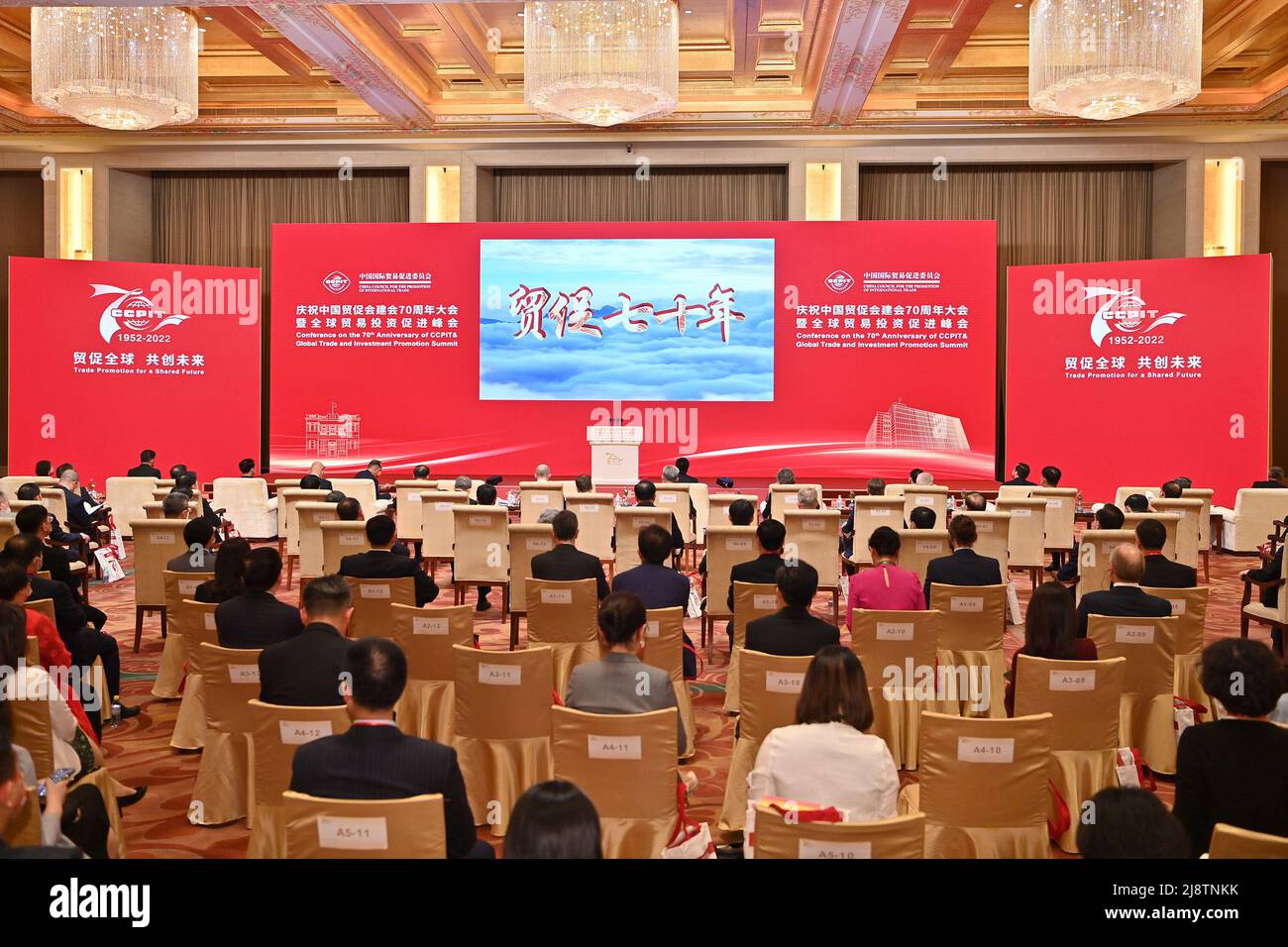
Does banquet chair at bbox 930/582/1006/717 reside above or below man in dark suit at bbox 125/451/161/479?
below

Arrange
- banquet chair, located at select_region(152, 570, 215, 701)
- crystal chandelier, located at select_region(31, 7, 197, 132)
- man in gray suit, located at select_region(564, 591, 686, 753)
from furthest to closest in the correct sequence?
crystal chandelier, located at select_region(31, 7, 197, 132)
banquet chair, located at select_region(152, 570, 215, 701)
man in gray suit, located at select_region(564, 591, 686, 753)

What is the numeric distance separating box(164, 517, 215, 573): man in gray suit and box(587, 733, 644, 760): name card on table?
3.28 metres

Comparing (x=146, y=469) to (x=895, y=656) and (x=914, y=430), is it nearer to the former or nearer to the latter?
(x=895, y=656)

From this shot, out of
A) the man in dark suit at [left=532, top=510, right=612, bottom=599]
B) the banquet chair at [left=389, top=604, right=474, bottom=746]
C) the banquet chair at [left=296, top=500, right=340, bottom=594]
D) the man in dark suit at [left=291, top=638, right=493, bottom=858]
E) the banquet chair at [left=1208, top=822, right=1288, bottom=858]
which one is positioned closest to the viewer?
the banquet chair at [left=1208, top=822, right=1288, bottom=858]

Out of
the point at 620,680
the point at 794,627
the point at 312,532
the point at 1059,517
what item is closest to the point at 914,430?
the point at 1059,517

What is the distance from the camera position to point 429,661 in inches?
183

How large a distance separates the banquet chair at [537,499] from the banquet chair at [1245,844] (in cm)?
674

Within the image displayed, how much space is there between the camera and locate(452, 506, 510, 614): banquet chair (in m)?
7.17

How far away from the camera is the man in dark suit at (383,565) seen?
219 inches

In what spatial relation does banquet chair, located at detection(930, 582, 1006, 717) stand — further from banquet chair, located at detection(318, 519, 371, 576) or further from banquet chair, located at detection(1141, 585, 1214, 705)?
banquet chair, located at detection(318, 519, 371, 576)

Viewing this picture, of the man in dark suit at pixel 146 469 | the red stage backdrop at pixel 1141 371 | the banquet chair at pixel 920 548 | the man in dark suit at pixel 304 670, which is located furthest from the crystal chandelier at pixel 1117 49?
the man in dark suit at pixel 146 469

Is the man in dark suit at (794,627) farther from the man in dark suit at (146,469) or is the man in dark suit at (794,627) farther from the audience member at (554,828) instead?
→ the man in dark suit at (146,469)

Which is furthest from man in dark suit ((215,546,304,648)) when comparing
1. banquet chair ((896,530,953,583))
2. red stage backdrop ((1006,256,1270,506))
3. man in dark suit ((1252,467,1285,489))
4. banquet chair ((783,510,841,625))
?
red stage backdrop ((1006,256,1270,506))

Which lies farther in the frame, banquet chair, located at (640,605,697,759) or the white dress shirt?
banquet chair, located at (640,605,697,759)
